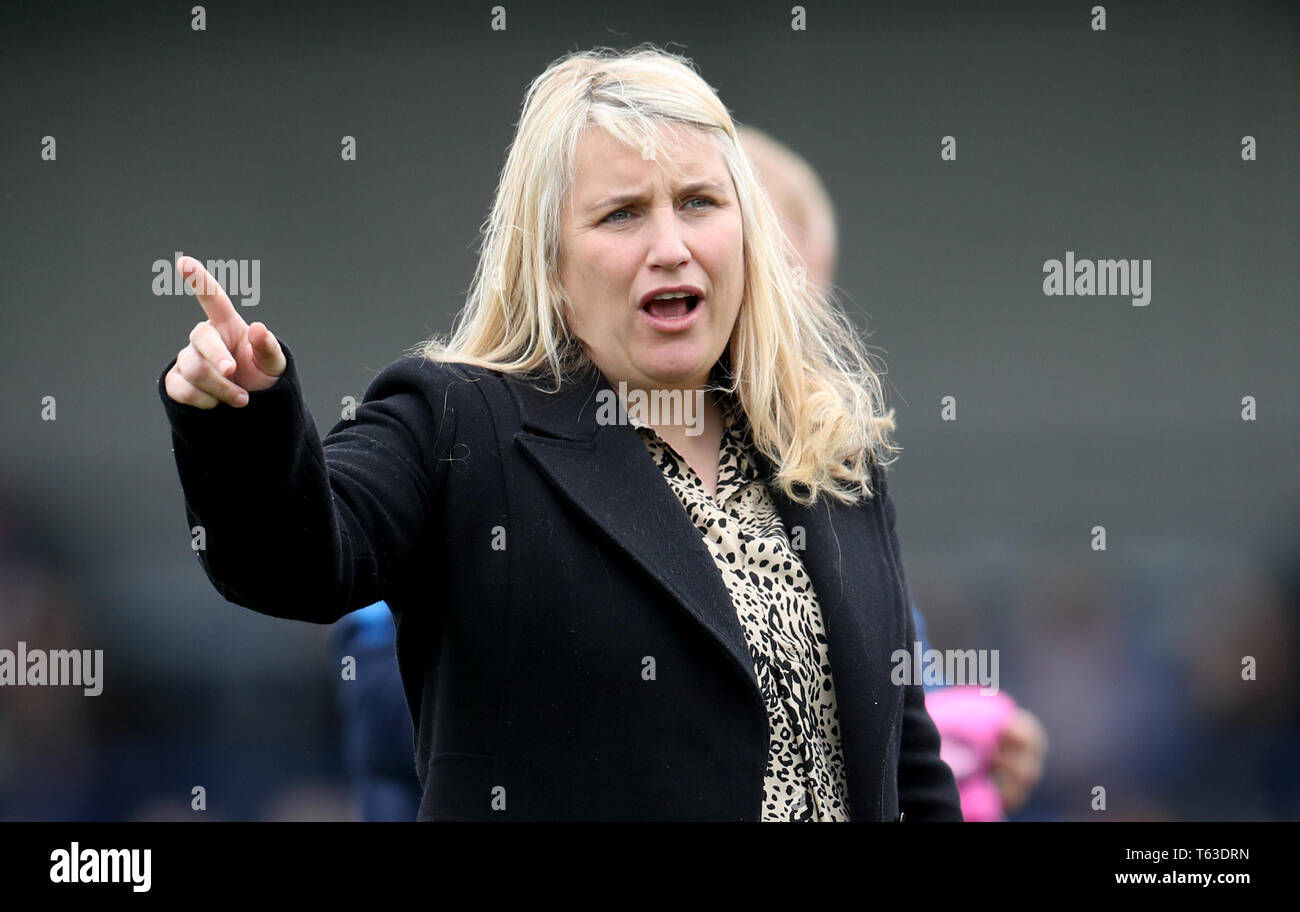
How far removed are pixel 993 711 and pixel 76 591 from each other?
3462 millimetres

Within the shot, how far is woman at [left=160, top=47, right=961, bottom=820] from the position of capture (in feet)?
5.36

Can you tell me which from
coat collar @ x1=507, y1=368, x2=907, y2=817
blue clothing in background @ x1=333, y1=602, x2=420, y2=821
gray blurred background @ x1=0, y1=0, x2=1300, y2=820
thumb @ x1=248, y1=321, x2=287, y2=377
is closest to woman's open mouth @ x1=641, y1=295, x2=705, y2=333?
coat collar @ x1=507, y1=368, x2=907, y2=817

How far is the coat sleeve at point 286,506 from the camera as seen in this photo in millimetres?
1573

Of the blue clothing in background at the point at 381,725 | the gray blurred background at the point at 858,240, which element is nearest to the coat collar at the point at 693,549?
the blue clothing in background at the point at 381,725

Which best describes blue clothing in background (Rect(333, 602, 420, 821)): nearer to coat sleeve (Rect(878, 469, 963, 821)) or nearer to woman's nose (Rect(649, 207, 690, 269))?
coat sleeve (Rect(878, 469, 963, 821))

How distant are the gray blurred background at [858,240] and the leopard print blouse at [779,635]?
3577 mm

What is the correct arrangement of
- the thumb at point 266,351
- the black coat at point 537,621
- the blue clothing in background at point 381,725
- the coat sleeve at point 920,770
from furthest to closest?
the blue clothing in background at point 381,725 → the coat sleeve at point 920,770 → the black coat at point 537,621 → the thumb at point 266,351

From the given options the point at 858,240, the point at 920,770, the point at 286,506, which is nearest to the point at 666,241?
the point at 286,506

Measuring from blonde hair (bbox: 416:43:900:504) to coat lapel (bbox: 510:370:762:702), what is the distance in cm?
8

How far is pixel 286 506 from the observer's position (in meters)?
1.59

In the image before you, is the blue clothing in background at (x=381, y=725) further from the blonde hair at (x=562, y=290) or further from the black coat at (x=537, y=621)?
the black coat at (x=537, y=621)

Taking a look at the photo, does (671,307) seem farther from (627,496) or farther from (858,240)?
(858,240)

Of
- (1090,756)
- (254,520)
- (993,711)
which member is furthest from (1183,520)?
(254,520)
